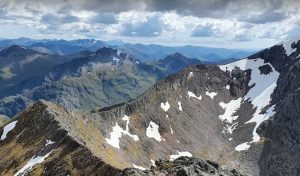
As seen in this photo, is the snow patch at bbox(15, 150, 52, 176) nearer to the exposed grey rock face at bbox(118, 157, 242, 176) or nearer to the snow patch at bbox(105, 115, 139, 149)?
the exposed grey rock face at bbox(118, 157, 242, 176)

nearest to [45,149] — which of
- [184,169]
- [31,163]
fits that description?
[31,163]

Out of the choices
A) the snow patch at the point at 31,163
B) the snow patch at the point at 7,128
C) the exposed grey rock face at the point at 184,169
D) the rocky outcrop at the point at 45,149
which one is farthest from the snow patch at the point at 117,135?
the exposed grey rock face at the point at 184,169

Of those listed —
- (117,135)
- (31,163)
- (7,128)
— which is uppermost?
(31,163)

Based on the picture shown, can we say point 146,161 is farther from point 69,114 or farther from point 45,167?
point 45,167

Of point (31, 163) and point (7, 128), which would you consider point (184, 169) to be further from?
point (7, 128)

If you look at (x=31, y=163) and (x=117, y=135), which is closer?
(x=31, y=163)

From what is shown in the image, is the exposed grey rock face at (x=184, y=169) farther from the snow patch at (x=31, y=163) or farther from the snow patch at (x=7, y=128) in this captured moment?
the snow patch at (x=7, y=128)

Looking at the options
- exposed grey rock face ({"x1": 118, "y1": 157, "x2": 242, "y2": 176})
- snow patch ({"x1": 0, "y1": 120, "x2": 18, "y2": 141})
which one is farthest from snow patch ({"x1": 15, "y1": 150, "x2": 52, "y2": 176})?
exposed grey rock face ({"x1": 118, "y1": 157, "x2": 242, "y2": 176})

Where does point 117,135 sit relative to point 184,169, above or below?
below

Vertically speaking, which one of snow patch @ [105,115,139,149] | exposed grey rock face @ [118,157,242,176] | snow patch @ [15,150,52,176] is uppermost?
exposed grey rock face @ [118,157,242,176]
